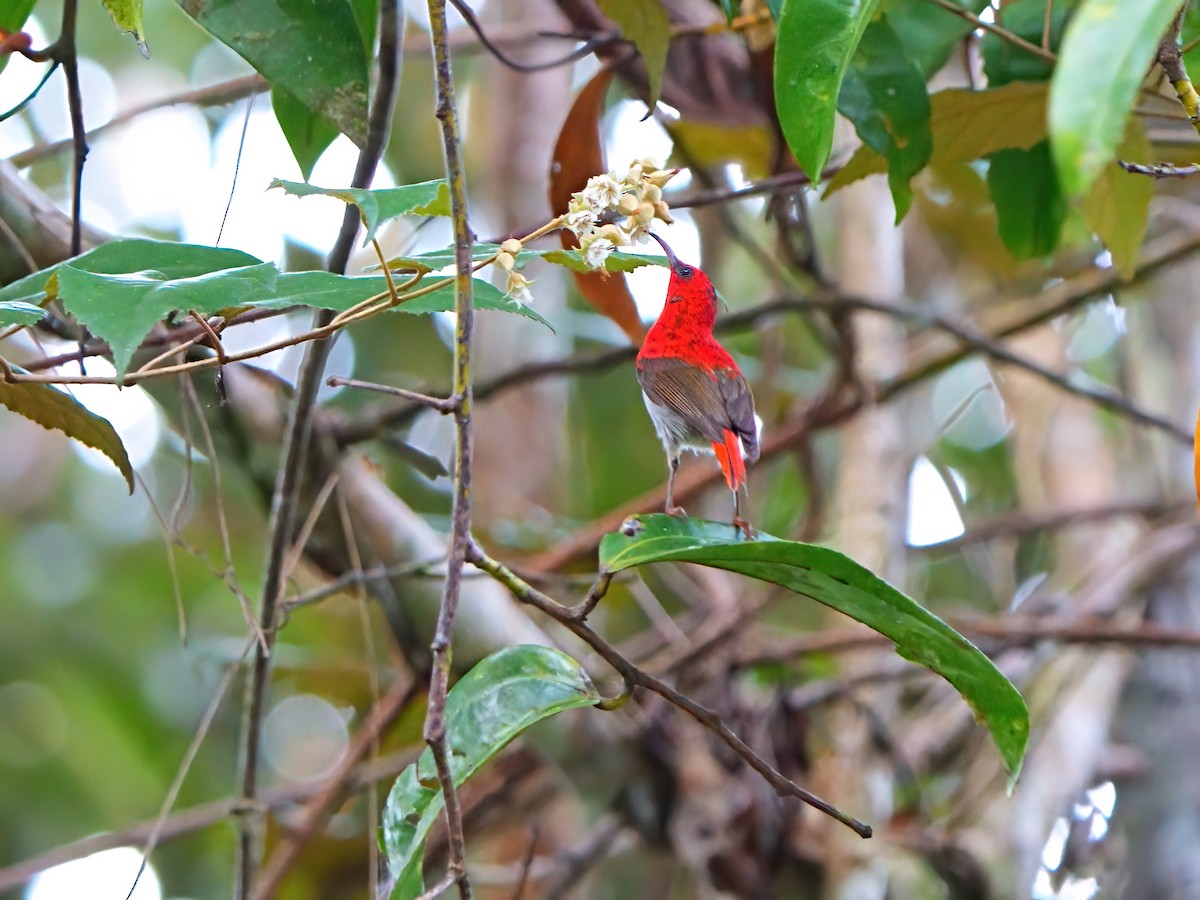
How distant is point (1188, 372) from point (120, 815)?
3.51m

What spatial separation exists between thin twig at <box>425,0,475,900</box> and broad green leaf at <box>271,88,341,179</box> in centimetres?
48

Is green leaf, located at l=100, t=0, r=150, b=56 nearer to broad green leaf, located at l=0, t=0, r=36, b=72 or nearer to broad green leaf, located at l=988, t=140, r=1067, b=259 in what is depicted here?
broad green leaf, located at l=0, t=0, r=36, b=72

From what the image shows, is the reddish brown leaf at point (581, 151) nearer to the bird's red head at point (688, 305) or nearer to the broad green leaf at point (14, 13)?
the bird's red head at point (688, 305)

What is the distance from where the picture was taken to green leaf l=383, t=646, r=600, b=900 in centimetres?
101

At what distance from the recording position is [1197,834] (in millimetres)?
2609

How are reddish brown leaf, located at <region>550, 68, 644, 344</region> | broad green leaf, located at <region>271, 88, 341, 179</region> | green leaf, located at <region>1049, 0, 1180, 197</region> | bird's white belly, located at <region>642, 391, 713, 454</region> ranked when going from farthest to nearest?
1. reddish brown leaf, located at <region>550, 68, 644, 344</region>
2. bird's white belly, located at <region>642, 391, 713, 454</region>
3. broad green leaf, located at <region>271, 88, 341, 179</region>
4. green leaf, located at <region>1049, 0, 1180, 197</region>

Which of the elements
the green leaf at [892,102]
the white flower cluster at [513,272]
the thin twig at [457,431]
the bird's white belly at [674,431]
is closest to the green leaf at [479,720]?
the thin twig at [457,431]

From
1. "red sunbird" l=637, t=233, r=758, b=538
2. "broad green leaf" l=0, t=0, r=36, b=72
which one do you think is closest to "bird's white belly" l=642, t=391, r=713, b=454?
"red sunbird" l=637, t=233, r=758, b=538

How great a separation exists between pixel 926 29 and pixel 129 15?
36.6 inches

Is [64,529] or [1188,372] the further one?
[64,529]

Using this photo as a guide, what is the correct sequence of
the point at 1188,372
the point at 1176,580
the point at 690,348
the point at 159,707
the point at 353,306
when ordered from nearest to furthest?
the point at 353,306, the point at 690,348, the point at 1176,580, the point at 1188,372, the point at 159,707

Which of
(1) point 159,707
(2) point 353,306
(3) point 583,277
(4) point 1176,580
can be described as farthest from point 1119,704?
(1) point 159,707

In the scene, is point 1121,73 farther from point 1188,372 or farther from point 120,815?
point 120,815

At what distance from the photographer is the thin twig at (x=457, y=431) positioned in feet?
2.60
